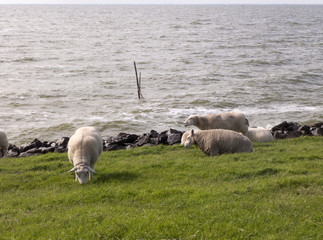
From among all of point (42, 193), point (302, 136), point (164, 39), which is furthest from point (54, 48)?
point (42, 193)

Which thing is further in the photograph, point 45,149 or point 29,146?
point 29,146

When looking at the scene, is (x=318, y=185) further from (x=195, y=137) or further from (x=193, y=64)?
(x=193, y=64)

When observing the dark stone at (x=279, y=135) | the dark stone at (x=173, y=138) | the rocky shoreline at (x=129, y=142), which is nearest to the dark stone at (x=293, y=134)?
the rocky shoreline at (x=129, y=142)

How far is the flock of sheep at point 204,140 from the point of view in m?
11.1

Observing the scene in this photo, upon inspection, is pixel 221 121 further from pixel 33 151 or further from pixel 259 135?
pixel 33 151

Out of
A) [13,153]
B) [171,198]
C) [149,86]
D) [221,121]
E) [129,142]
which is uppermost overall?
[171,198]

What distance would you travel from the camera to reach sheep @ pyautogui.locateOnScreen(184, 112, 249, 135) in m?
16.8

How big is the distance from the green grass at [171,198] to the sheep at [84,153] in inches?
12.8

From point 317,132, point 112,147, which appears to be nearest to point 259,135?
point 317,132

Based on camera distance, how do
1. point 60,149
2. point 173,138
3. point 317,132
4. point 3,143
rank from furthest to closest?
point 317,132
point 173,138
point 60,149
point 3,143

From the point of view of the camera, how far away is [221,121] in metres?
16.8

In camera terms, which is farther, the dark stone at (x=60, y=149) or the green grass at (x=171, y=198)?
the dark stone at (x=60, y=149)

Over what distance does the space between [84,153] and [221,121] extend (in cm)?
735

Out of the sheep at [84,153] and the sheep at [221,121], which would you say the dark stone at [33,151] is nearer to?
the sheep at [84,153]
